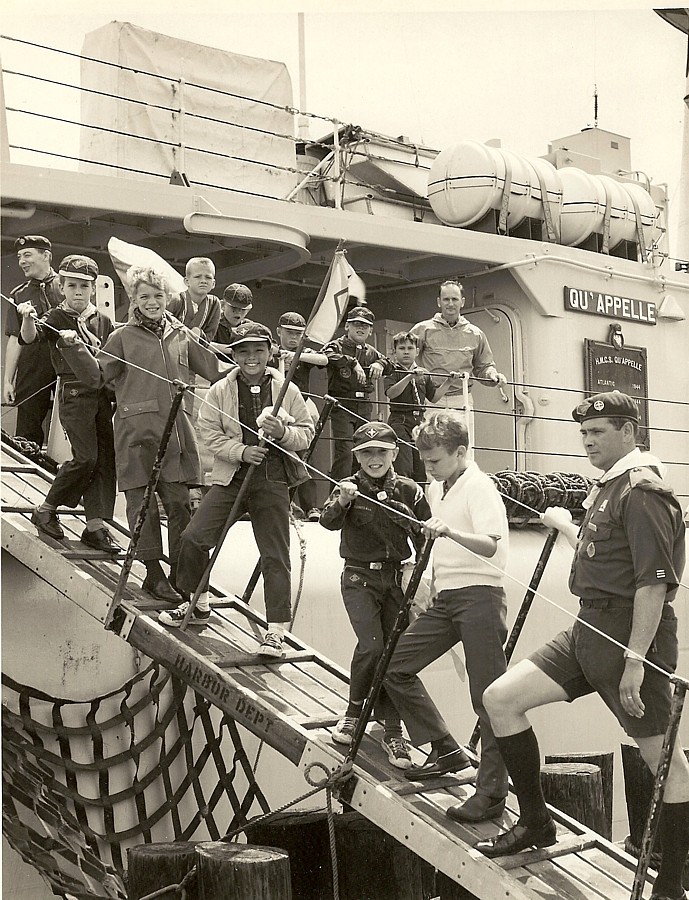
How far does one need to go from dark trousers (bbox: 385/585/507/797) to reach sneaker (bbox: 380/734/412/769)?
84 millimetres

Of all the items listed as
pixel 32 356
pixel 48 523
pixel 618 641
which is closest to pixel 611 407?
pixel 618 641

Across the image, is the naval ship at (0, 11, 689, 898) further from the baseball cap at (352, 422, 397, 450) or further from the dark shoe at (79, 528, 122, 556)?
the baseball cap at (352, 422, 397, 450)

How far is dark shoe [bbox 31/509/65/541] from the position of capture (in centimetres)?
533

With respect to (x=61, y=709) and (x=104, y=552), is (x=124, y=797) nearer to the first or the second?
(x=61, y=709)

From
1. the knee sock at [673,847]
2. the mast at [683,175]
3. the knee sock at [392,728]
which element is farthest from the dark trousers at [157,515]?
the mast at [683,175]

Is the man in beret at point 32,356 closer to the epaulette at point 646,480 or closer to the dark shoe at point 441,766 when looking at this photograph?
the dark shoe at point 441,766

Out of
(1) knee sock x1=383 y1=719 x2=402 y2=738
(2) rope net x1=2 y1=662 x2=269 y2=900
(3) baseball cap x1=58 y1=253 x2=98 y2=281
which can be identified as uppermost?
(3) baseball cap x1=58 y1=253 x2=98 y2=281

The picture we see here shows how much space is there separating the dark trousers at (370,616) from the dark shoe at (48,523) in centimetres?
151

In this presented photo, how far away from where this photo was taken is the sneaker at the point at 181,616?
4.93 m

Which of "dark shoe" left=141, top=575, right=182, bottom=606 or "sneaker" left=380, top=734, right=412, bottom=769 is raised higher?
"dark shoe" left=141, top=575, right=182, bottom=606

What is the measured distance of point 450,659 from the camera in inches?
280

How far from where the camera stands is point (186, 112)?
8766 mm

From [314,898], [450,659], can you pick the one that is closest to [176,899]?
[314,898]

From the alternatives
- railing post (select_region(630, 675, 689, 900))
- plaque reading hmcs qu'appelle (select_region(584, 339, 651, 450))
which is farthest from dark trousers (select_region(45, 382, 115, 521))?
plaque reading hmcs qu'appelle (select_region(584, 339, 651, 450))
